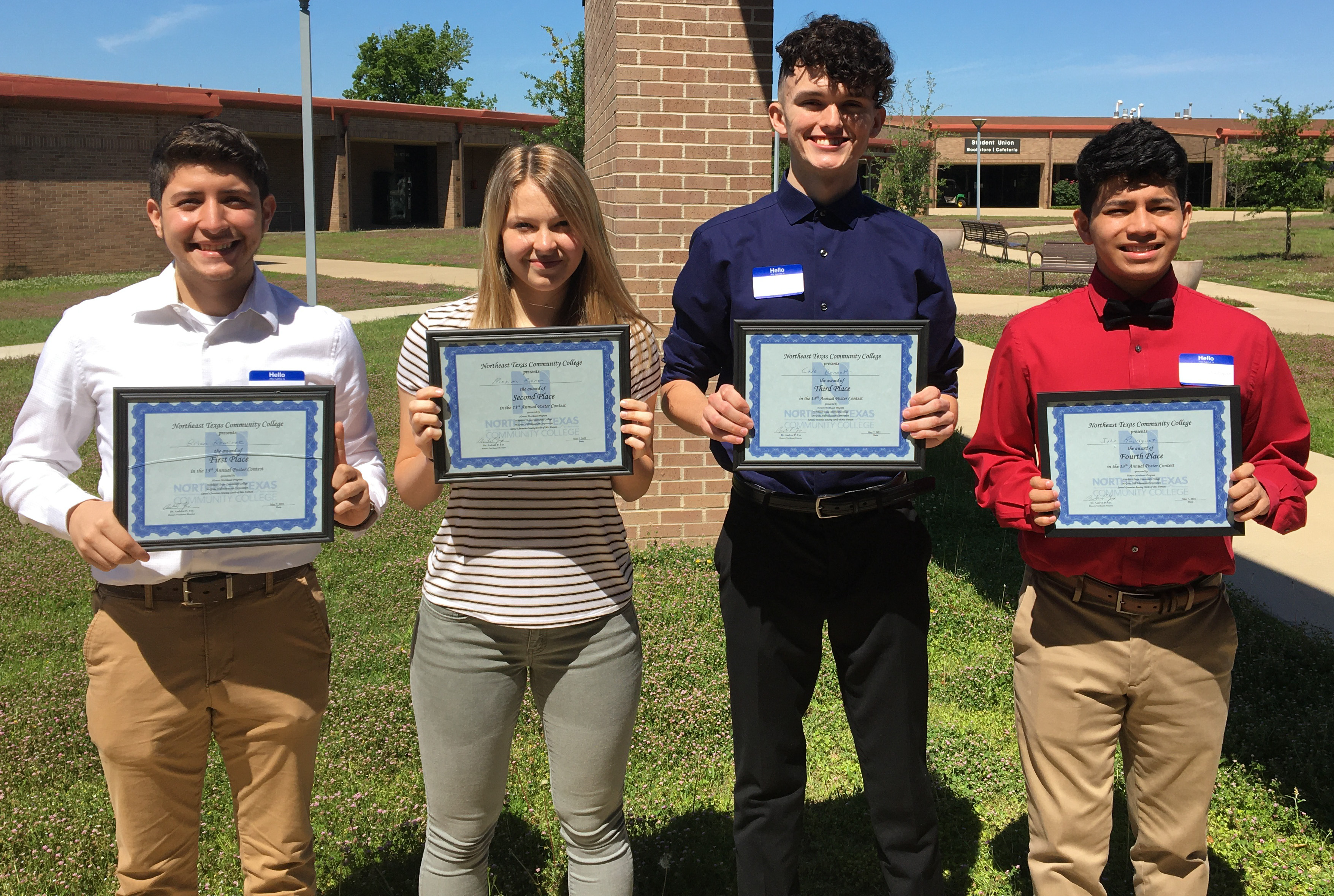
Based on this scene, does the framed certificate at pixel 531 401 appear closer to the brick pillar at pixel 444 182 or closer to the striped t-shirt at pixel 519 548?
the striped t-shirt at pixel 519 548

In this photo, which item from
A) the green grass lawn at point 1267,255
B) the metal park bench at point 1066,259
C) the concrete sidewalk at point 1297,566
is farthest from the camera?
the green grass lawn at point 1267,255

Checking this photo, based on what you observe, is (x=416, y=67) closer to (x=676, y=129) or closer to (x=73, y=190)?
(x=73, y=190)

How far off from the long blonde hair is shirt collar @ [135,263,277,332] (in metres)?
0.49

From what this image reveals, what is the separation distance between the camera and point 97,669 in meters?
2.47

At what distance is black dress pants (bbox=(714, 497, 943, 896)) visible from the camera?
109 inches

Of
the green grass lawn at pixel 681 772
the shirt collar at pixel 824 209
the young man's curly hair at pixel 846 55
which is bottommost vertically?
the green grass lawn at pixel 681 772

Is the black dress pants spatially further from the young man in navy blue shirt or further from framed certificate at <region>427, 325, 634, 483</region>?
framed certificate at <region>427, 325, 634, 483</region>

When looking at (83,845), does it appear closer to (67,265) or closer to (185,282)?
(185,282)

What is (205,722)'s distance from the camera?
256 cm

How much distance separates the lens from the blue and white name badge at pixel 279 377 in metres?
2.47

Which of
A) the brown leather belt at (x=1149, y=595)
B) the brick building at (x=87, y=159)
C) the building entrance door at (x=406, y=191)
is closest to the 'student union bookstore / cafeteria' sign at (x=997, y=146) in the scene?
the building entrance door at (x=406, y=191)

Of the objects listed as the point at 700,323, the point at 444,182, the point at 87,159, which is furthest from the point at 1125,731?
the point at 444,182

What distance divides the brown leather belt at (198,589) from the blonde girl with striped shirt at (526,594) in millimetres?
404

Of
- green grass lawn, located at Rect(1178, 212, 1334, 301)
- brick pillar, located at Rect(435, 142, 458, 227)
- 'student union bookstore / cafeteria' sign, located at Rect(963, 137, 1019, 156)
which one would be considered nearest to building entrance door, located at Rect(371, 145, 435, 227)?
brick pillar, located at Rect(435, 142, 458, 227)
